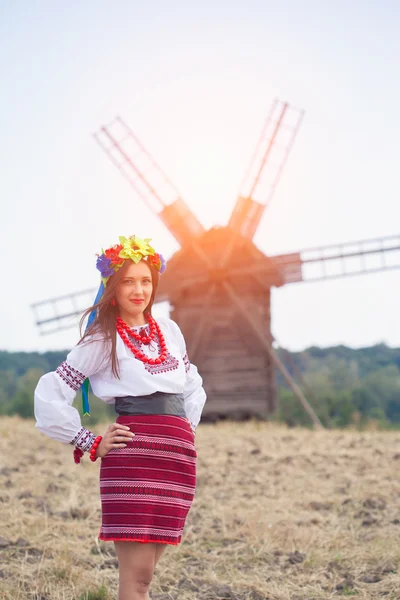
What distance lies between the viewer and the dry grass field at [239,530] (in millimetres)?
3842

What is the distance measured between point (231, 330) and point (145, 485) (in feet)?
32.8

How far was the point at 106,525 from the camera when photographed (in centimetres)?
260

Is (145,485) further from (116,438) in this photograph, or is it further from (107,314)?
(107,314)

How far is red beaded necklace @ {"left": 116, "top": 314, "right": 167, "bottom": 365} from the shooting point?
2707mm

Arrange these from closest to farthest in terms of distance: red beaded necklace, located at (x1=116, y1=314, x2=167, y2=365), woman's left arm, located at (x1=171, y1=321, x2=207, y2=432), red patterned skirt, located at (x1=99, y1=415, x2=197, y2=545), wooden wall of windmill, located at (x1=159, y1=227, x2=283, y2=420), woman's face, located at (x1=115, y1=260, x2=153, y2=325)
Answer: red patterned skirt, located at (x1=99, y1=415, x2=197, y2=545) → red beaded necklace, located at (x1=116, y1=314, x2=167, y2=365) → woman's face, located at (x1=115, y1=260, x2=153, y2=325) → woman's left arm, located at (x1=171, y1=321, x2=207, y2=432) → wooden wall of windmill, located at (x1=159, y1=227, x2=283, y2=420)

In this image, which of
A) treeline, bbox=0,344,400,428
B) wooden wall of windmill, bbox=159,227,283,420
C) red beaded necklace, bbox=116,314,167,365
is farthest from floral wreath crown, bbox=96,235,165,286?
treeline, bbox=0,344,400,428

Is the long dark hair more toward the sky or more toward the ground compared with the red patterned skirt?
more toward the sky

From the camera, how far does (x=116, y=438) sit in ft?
8.39

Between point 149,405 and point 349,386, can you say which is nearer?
point 149,405

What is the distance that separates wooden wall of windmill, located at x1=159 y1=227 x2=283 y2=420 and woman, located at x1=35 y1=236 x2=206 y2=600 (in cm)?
947

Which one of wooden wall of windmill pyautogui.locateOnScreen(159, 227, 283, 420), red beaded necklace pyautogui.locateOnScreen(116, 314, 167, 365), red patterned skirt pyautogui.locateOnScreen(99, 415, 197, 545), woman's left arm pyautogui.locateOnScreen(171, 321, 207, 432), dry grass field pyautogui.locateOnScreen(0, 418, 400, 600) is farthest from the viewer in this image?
wooden wall of windmill pyautogui.locateOnScreen(159, 227, 283, 420)

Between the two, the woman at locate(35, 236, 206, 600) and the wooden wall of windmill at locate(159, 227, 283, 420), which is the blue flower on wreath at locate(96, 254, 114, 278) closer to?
the woman at locate(35, 236, 206, 600)

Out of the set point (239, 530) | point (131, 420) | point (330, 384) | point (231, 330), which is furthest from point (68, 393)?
point (330, 384)

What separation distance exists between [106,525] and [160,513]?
0.69 feet
